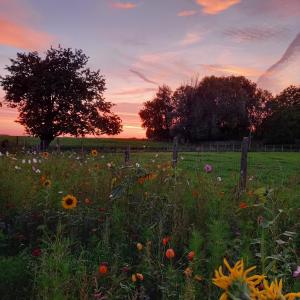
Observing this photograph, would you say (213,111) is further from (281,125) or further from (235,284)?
(235,284)

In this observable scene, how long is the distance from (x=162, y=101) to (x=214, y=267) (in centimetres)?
8005

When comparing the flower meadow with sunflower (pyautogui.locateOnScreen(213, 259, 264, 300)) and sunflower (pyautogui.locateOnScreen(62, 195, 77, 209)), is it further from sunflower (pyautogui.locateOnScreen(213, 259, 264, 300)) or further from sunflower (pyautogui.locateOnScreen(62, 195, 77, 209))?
sunflower (pyautogui.locateOnScreen(213, 259, 264, 300))

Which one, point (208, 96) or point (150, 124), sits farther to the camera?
point (150, 124)

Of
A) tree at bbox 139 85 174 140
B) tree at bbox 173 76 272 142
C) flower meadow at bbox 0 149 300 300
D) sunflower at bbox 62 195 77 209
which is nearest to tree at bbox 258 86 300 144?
tree at bbox 173 76 272 142

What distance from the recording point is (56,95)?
47.2 meters

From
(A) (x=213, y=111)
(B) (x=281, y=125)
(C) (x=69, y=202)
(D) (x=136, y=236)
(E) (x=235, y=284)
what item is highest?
(A) (x=213, y=111)

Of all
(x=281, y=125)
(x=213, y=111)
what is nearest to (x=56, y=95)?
(x=213, y=111)

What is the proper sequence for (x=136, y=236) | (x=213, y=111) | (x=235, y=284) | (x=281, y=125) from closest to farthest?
(x=235, y=284) → (x=136, y=236) → (x=213, y=111) → (x=281, y=125)

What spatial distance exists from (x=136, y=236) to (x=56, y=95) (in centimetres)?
4343

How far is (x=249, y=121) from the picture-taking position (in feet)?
248

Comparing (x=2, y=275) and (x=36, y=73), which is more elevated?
(x=36, y=73)

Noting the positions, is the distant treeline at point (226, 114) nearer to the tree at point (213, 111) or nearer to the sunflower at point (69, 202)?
the tree at point (213, 111)

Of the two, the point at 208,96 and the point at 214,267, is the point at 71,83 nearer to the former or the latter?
the point at 208,96

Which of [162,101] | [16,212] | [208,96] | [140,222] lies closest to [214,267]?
[140,222]
